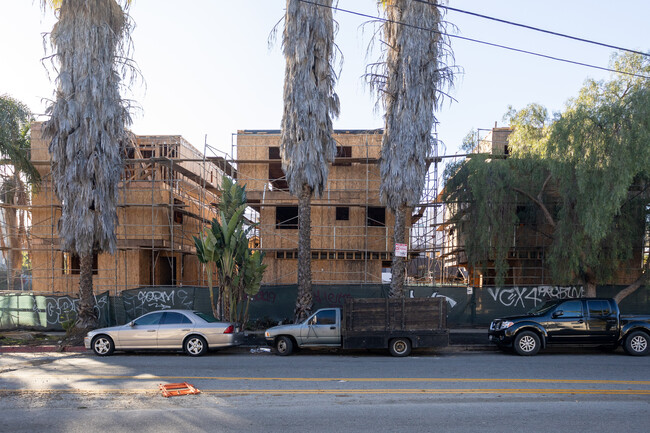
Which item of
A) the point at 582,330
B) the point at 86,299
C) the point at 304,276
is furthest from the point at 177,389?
the point at 582,330

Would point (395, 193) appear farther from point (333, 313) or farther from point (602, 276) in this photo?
point (602, 276)

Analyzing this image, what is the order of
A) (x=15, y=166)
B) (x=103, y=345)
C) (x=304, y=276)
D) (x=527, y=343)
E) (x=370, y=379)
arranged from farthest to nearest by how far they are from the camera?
(x=15, y=166) → (x=304, y=276) → (x=103, y=345) → (x=527, y=343) → (x=370, y=379)

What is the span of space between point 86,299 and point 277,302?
6.65 metres

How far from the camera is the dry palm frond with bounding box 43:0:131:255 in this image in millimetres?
17375

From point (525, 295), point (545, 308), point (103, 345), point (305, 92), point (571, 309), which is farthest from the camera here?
point (525, 295)

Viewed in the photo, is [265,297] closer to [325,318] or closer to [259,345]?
[259,345]

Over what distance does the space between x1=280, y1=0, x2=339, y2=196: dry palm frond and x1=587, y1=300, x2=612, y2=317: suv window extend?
920cm

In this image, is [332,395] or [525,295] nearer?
[332,395]

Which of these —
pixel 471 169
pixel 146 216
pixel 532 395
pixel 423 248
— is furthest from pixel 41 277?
pixel 532 395

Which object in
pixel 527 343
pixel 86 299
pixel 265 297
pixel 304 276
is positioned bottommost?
pixel 527 343

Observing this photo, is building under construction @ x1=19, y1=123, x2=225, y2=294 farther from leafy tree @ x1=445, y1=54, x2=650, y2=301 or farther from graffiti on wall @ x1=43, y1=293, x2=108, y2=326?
leafy tree @ x1=445, y1=54, x2=650, y2=301

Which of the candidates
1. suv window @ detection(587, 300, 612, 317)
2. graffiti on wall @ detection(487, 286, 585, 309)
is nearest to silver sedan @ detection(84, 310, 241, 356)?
suv window @ detection(587, 300, 612, 317)

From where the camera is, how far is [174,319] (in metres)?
14.3

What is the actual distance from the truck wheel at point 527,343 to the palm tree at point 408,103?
4.51 meters
